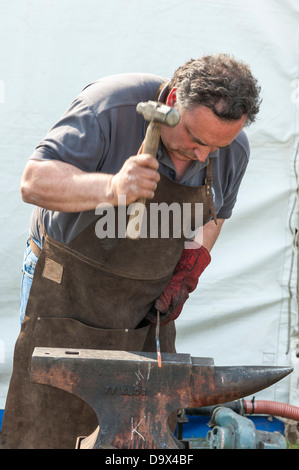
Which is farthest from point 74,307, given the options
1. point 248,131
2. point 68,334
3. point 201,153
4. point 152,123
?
point 248,131

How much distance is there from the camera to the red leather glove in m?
2.11

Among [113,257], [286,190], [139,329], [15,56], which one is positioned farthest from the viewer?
[286,190]

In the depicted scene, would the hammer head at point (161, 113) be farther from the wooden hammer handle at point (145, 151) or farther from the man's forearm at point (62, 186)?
the man's forearm at point (62, 186)

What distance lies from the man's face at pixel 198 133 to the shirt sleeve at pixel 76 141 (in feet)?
0.70

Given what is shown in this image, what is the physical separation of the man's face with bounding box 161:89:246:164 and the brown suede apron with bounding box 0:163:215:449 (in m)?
0.18

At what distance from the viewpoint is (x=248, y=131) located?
2.76 metres

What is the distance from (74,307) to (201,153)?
686mm

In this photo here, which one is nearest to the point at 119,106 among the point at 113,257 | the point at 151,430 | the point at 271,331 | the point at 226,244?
the point at 113,257

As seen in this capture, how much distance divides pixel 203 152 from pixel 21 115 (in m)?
1.20

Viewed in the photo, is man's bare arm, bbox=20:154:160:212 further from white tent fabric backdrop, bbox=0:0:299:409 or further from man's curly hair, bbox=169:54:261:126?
white tent fabric backdrop, bbox=0:0:299:409

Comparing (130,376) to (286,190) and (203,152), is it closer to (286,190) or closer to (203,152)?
(203,152)

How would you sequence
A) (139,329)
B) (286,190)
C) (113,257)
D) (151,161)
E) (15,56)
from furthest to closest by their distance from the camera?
(286,190) → (15,56) → (139,329) → (113,257) → (151,161)

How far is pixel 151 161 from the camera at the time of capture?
1.49 m

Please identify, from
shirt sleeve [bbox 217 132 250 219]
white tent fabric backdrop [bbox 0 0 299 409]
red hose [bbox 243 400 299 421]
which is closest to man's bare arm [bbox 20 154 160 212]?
shirt sleeve [bbox 217 132 250 219]
